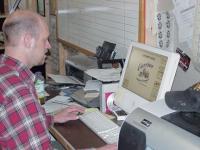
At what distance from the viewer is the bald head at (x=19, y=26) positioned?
1.78m

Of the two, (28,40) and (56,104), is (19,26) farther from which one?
(56,104)

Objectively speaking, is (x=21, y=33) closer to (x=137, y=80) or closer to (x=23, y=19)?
(x=23, y=19)

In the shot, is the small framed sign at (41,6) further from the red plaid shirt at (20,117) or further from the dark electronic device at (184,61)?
the red plaid shirt at (20,117)

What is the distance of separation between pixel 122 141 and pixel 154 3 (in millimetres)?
1095

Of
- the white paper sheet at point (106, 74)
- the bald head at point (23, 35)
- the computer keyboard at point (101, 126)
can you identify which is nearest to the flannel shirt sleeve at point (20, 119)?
the bald head at point (23, 35)

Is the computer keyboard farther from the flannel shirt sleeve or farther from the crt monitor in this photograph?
the flannel shirt sleeve

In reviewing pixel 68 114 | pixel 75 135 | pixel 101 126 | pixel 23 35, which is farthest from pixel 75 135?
pixel 23 35

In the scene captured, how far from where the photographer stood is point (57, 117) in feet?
7.00

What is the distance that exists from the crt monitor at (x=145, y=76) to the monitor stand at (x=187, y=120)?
37cm

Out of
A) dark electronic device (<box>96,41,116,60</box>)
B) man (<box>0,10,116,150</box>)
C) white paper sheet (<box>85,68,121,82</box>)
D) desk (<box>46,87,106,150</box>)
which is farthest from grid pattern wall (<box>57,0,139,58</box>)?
man (<box>0,10,116,150</box>)

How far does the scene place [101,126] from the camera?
6.43 feet

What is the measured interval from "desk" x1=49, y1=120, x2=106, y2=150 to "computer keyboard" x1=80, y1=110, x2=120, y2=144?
0.02m

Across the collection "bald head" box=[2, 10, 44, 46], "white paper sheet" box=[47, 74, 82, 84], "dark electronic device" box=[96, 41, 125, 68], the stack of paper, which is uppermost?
"bald head" box=[2, 10, 44, 46]

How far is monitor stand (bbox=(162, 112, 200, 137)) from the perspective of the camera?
1.19 meters
